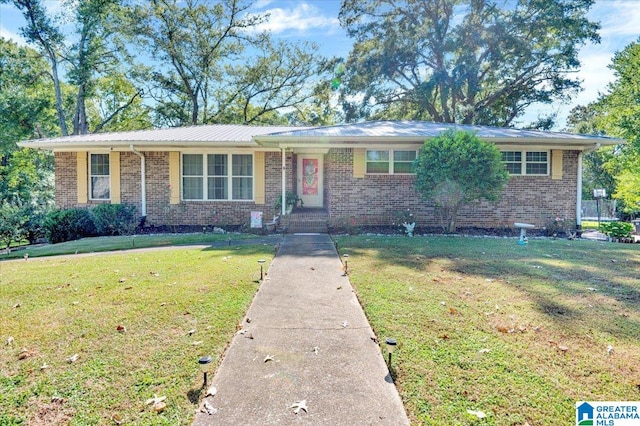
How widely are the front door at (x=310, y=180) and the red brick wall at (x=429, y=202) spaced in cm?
180

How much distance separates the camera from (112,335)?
3.73m

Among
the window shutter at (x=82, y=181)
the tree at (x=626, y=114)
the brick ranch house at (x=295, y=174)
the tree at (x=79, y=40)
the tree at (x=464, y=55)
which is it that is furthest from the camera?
the tree at (x=464, y=55)

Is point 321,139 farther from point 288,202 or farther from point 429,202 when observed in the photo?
point 429,202

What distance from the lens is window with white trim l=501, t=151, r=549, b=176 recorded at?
1234 centimetres

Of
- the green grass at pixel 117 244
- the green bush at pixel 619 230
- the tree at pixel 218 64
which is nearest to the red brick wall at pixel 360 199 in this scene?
the green bush at pixel 619 230

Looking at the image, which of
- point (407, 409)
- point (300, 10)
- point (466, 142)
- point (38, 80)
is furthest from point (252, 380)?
point (38, 80)

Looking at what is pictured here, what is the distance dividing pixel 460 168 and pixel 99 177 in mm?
12477

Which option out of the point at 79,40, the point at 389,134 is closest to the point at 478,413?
the point at 389,134

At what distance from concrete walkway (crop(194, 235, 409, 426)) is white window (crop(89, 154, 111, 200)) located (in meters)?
11.1

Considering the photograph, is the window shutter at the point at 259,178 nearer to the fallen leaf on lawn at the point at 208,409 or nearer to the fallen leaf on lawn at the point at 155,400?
the fallen leaf on lawn at the point at 155,400

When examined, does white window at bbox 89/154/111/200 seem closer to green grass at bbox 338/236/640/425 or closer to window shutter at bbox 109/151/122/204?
window shutter at bbox 109/151/122/204

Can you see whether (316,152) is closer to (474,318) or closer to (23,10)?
(474,318)

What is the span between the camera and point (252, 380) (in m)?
2.92

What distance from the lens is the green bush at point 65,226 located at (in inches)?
463
